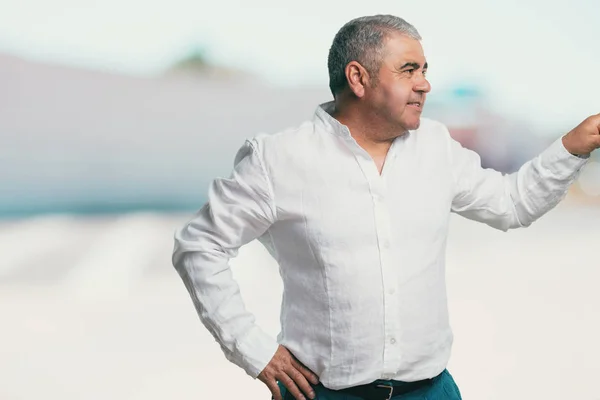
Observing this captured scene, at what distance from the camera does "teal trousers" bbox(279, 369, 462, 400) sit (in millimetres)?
1720

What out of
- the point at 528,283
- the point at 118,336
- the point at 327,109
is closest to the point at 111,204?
the point at 118,336

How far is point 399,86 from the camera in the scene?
170 cm

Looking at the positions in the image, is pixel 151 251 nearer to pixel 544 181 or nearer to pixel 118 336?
pixel 118 336

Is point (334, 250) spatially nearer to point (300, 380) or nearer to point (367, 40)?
point (300, 380)

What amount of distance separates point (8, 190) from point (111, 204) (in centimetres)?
76

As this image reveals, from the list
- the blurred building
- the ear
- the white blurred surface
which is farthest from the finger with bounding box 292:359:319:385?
the blurred building

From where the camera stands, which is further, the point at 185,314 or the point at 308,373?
the point at 185,314

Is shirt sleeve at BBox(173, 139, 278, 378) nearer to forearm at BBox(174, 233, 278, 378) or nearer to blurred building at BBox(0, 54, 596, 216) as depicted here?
forearm at BBox(174, 233, 278, 378)

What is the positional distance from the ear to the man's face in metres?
0.02

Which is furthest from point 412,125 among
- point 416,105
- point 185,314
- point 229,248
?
point 185,314

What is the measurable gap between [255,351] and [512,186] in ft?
2.01

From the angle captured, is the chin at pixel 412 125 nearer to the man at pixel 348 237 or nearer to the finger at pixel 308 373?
the man at pixel 348 237

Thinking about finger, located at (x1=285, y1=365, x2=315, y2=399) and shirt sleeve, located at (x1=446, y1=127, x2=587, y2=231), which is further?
shirt sleeve, located at (x1=446, y1=127, x2=587, y2=231)

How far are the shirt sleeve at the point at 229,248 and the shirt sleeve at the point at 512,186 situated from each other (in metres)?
0.39
